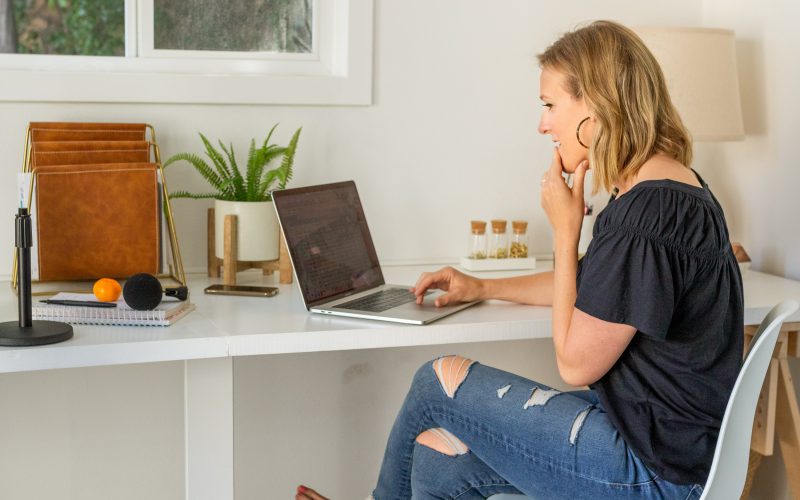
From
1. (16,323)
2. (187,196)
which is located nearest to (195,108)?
(187,196)

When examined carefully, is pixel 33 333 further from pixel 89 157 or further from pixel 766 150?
pixel 766 150

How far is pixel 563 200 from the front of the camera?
163cm

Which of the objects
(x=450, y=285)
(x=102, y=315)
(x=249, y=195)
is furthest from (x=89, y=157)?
(x=450, y=285)

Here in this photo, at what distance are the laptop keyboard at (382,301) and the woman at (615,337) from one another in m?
0.23

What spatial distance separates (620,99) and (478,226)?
81cm

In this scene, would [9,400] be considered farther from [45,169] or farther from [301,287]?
[301,287]

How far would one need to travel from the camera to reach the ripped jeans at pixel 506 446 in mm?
1450

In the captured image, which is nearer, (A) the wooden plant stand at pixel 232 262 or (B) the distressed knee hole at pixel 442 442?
(B) the distressed knee hole at pixel 442 442

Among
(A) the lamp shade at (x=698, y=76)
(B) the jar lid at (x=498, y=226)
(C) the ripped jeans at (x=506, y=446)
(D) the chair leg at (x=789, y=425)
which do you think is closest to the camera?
(C) the ripped jeans at (x=506, y=446)

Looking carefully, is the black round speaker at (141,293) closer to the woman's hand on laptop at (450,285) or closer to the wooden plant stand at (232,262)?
the wooden plant stand at (232,262)

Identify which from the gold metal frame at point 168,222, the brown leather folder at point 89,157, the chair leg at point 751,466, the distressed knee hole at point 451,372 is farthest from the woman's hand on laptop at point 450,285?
the chair leg at point 751,466

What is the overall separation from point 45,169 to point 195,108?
40 cm

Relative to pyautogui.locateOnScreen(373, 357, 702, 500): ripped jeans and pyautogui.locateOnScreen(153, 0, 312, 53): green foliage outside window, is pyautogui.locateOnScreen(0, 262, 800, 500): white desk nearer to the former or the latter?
pyautogui.locateOnScreen(373, 357, 702, 500): ripped jeans

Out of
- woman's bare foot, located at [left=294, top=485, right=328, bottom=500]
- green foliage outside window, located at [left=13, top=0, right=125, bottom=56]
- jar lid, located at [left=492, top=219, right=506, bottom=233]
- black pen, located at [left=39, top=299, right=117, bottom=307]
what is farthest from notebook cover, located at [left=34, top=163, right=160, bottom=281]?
jar lid, located at [left=492, top=219, right=506, bottom=233]
